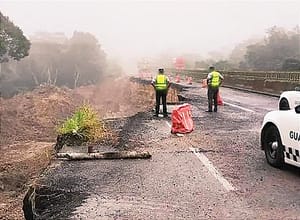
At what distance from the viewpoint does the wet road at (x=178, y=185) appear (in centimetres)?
615

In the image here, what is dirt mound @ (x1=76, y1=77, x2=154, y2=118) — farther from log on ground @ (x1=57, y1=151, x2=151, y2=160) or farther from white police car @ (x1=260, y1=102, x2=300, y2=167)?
white police car @ (x1=260, y1=102, x2=300, y2=167)

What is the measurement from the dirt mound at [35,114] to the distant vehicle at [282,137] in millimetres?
15523

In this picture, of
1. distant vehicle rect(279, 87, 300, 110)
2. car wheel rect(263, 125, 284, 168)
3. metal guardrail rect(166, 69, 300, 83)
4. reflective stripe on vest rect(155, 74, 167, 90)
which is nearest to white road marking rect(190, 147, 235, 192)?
car wheel rect(263, 125, 284, 168)

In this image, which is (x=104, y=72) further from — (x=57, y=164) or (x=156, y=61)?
(x=57, y=164)

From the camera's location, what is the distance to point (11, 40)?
169 feet

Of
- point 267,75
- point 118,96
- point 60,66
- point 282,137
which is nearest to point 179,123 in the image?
point 282,137

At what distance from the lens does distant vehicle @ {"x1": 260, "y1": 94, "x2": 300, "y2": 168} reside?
24.6 ft

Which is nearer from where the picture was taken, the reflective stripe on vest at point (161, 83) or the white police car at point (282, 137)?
the white police car at point (282, 137)

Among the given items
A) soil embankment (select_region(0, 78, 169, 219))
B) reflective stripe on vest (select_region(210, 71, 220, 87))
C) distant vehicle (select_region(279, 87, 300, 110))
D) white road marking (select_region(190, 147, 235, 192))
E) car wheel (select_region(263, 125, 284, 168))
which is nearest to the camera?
white road marking (select_region(190, 147, 235, 192))

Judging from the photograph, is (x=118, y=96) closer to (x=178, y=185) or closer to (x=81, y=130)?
(x=81, y=130)

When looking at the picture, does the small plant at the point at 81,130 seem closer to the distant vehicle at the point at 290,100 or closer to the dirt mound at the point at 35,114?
the distant vehicle at the point at 290,100

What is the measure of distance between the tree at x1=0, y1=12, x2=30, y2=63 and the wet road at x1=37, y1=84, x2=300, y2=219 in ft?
139

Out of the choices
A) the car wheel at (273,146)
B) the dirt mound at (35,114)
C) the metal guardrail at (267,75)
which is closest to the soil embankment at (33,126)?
the dirt mound at (35,114)

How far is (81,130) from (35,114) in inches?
883
